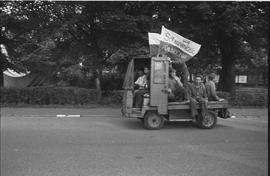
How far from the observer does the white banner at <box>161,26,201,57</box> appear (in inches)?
391

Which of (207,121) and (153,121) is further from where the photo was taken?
(207,121)

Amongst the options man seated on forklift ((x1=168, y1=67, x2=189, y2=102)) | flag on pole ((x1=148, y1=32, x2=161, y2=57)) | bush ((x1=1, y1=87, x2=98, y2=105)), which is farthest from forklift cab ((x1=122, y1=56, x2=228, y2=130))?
bush ((x1=1, y1=87, x2=98, y2=105))

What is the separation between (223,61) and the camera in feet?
61.6

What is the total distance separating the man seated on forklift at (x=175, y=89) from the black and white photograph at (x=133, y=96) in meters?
0.03

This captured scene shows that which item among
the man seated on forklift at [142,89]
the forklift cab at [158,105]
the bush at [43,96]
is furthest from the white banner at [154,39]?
the bush at [43,96]

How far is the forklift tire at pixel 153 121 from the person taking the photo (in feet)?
31.7

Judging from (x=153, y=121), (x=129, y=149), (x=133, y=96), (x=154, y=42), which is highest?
(x=154, y=42)

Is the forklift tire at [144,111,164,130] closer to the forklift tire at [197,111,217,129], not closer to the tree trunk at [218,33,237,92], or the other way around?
the forklift tire at [197,111,217,129]

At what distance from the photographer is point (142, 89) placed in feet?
32.5

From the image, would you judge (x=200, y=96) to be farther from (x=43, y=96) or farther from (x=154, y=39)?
(x=43, y=96)

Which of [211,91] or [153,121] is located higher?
[211,91]

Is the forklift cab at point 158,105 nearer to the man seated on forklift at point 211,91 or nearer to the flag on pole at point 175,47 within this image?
the man seated on forklift at point 211,91

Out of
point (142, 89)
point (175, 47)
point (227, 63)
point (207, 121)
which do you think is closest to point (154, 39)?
point (175, 47)

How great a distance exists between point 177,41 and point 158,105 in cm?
223
